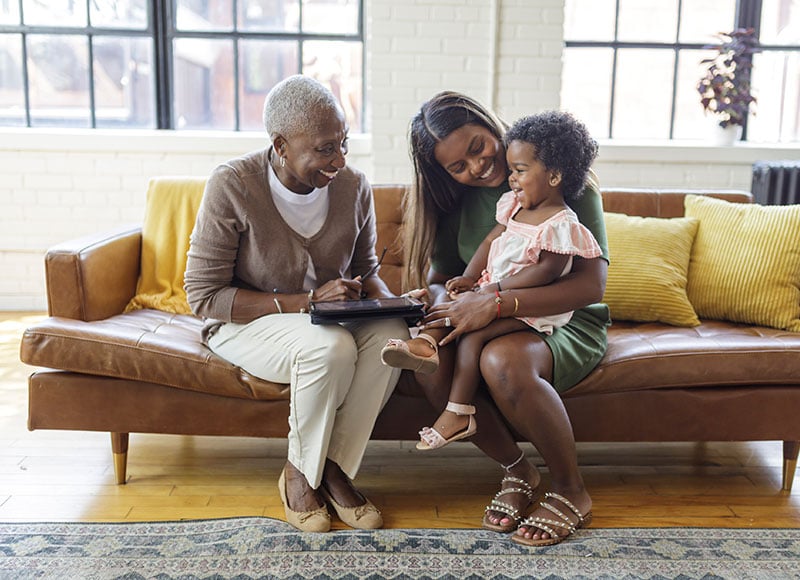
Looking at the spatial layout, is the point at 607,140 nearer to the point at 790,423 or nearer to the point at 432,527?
the point at 790,423

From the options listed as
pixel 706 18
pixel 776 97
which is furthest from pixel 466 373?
pixel 776 97

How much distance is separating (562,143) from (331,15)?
2.92 meters

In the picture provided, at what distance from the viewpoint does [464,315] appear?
2.13m

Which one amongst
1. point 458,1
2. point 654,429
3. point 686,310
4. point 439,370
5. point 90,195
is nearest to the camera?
point 439,370

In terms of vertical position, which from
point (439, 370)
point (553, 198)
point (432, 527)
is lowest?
point (432, 527)

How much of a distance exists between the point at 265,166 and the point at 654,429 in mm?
1353

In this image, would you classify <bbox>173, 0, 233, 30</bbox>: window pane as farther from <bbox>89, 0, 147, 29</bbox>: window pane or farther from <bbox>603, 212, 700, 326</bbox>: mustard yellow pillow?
<bbox>603, 212, 700, 326</bbox>: mustard yellow pillow

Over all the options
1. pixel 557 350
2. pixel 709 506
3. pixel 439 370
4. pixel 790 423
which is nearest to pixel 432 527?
pixel 439 370

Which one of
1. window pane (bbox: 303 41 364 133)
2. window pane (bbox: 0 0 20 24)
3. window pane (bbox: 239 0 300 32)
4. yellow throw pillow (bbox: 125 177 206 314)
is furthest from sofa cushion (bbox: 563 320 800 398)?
window pane (bbox: 0 0 20 24)

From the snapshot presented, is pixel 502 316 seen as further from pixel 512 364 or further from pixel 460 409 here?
pixel 460 409

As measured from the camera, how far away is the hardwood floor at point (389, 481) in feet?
7.31

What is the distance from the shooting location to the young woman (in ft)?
6.79

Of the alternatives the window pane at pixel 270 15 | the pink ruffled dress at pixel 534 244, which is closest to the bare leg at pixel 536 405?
the pink ruffled dress at pixel 534 244

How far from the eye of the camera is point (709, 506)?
91.0 inches
